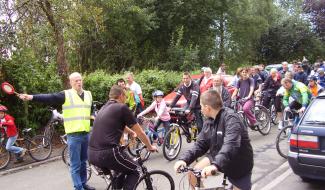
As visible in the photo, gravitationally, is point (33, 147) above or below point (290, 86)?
below

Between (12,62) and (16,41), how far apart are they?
0.64 m

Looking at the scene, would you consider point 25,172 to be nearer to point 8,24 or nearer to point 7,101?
point 7,101

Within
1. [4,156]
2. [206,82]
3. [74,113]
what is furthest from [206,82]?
[4,156]

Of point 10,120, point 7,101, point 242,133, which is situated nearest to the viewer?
point 242,133

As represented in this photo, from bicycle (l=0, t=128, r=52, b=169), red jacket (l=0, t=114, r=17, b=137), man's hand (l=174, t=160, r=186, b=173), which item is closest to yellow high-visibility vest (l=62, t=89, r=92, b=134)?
man's hand (l=174, t=160, r=186, b=173)

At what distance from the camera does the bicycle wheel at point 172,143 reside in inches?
346

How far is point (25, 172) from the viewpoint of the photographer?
888 cm

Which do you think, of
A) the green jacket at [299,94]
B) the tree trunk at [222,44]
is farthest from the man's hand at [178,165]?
the tree trunk at [222,44]

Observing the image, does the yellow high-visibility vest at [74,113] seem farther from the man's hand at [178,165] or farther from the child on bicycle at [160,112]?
the man's hand at [178,165]

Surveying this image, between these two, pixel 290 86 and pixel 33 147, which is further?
pixel 33 147

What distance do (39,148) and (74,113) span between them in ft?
13.4

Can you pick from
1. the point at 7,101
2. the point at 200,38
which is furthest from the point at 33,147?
the point at 200,38

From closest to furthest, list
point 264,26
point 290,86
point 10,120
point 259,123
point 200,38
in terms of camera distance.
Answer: point 290,86
point 10,120
point 259,123
point 200,38
point 264,26

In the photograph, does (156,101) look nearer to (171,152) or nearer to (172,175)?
(171,152)
